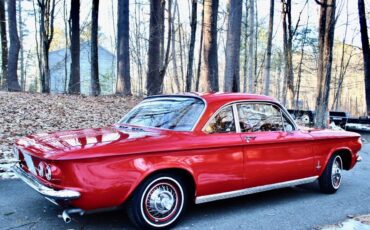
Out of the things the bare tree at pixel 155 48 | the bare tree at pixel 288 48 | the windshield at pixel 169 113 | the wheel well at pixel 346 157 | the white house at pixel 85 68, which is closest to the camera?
the windshield at pixel 169 113

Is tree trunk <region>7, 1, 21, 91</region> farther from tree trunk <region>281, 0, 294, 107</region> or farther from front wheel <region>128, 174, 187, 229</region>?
front wheel <region>128, 174, 187, 229</region>

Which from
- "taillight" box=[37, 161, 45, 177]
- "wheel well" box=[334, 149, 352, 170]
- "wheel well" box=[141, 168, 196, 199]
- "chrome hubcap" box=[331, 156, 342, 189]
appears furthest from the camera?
"wheel well" box=[334, 149, 352, 170]

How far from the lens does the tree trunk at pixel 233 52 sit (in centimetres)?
1238

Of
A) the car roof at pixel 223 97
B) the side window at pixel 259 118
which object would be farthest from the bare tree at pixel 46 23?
the side window at pixel 259 118

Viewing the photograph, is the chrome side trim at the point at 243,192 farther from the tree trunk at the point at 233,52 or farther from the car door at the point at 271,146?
the tree trunk at the point at 233,52

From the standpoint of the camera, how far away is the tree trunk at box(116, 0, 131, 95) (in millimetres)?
16688

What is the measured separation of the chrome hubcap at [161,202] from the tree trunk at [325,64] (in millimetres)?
9424

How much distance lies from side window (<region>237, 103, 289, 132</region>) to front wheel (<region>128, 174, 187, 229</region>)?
1.29 meters

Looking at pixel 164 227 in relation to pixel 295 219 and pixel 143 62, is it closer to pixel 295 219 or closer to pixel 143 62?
pixel 295 219

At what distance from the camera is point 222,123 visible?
15.5 ft

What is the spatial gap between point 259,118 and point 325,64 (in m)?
8.03

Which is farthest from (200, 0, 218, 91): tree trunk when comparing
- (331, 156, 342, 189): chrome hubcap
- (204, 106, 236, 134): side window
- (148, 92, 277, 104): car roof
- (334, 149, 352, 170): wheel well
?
(204, 106, 236, 134): side window

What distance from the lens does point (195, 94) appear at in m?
5.08

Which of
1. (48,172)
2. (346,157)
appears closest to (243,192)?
(48,172)
